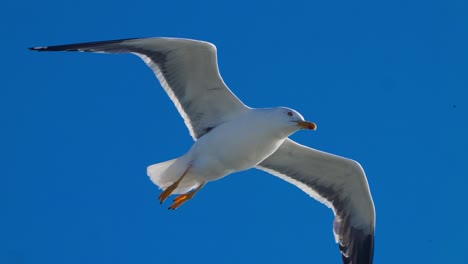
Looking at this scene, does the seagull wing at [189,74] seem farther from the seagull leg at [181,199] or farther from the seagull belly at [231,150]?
the seagull leg at [181,199]

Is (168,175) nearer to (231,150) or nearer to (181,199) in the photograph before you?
(181,199)

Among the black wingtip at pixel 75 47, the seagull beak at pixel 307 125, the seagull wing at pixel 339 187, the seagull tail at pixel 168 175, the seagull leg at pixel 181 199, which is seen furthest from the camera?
the seagull wing at pixel 339 187

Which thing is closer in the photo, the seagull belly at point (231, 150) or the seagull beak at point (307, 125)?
the seagull beak at point (307, 125)

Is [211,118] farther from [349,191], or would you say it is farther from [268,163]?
[349,191]

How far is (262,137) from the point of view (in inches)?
348

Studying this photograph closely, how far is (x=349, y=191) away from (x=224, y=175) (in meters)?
1.71

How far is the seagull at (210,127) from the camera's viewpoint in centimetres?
886

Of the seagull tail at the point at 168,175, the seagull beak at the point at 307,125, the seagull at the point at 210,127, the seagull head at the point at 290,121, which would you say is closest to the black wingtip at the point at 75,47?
the seagull at the point at 210,127

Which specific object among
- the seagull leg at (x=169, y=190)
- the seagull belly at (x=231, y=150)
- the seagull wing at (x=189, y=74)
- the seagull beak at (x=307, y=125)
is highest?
the seagull wing at (x=189, y=74)

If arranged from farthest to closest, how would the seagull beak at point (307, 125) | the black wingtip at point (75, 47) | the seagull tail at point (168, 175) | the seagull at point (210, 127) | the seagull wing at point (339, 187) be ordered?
the seagull wing at point (339, 187) < the seagull tail at point (168, 175) < the black wingtip at point (75, 47) < the seagull at point (210, 127) < the seagull beak at point (307, 125)

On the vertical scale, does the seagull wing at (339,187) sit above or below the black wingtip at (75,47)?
below

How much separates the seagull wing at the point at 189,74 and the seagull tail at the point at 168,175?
0.50m

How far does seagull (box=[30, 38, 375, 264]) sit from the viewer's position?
29.1 feet

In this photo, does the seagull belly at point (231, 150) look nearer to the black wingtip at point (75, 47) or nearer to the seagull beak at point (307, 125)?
the seagull beak at point (307, 125)
